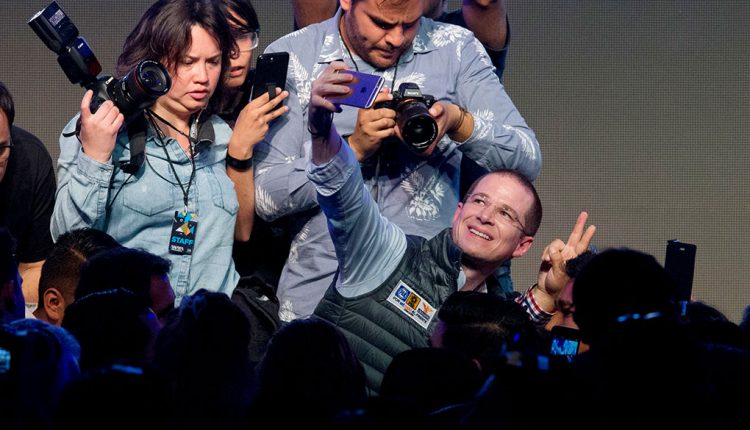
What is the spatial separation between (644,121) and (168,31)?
2325mm

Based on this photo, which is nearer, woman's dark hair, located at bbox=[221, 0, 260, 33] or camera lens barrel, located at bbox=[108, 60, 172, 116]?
camera lens barrel, located at bbox=[108, 60, 172, 116]

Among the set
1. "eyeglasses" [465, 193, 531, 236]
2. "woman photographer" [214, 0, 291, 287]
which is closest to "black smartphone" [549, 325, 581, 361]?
"eyeglasses" [465, 193, 531, 236]

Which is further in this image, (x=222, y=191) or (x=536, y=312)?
(x=536, y=312)

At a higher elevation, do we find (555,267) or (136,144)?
(136,144)

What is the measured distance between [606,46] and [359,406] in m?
3.22

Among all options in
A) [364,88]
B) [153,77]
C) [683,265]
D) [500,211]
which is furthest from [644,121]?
[153,77]

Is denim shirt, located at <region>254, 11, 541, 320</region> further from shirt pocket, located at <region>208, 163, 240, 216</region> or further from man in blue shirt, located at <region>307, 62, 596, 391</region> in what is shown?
man in blue shirt, located at <region>307, 62, 596, 391</region>

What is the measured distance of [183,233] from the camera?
110 inches

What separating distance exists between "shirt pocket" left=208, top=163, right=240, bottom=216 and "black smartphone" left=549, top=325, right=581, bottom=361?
940 mm

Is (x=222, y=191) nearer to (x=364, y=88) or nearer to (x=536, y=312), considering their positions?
(x=364, y=88)

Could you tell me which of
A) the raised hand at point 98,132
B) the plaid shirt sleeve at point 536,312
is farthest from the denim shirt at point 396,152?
the raised hand at point 98,132

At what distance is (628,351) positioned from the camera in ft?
5.88

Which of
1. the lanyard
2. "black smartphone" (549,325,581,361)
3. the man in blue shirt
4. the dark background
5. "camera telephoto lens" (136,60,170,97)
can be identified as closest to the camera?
→ "black smartphone" (549,325,581,361)

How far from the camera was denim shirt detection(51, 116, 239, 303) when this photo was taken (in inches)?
106
